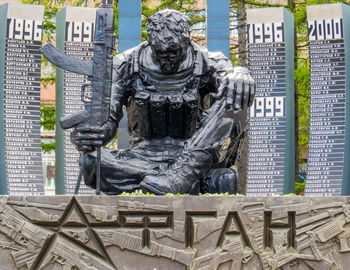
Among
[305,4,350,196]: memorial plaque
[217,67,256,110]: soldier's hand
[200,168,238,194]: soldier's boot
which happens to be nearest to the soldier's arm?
[200,168,238,194]: soldier's boot

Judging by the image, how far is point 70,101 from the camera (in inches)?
445

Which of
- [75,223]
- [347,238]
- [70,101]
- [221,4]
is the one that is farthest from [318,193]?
[75,223]

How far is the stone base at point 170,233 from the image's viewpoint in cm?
486

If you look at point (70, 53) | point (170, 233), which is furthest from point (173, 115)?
point (70, 53)

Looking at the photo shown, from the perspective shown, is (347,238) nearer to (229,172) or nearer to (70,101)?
(229,172)

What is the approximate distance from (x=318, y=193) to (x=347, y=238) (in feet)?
20.1

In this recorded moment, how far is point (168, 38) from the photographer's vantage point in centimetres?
625

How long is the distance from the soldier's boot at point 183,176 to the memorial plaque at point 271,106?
5247 mm

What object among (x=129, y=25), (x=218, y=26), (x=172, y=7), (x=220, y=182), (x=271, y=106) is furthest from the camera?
(x=172, y=7)

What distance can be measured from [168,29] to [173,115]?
0.82 m

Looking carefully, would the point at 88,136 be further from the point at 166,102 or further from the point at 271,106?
the point at 271,106

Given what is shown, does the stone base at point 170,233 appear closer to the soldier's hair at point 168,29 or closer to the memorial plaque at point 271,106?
the soldier's hair at point 168,29

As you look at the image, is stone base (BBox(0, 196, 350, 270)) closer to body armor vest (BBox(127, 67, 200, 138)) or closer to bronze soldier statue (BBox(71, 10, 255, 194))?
bronze soldier statue (BBox(71, 10, 255, 194))

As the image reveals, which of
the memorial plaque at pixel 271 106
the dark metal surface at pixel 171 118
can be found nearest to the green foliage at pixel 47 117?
the memorial plaque at pixel 271 106
